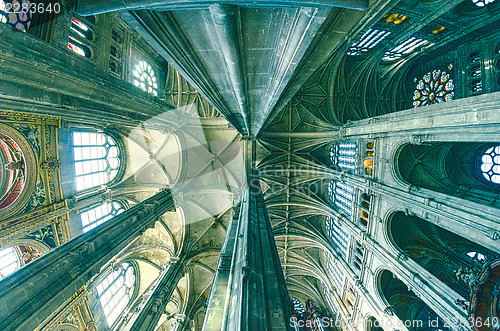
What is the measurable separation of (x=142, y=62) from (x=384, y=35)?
15397 mm

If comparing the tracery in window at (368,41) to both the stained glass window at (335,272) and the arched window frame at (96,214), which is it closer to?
the stained glass window at (335,272)

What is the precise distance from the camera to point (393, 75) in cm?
1725

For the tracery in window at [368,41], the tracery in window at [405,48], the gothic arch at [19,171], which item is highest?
the tracery in window at [368,41]

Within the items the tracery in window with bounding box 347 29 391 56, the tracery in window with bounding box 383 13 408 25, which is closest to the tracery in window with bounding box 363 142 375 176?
the tracery in window with bounding box 383 13 408 25

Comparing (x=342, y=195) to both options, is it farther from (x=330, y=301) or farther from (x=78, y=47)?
(x=78, y=47)

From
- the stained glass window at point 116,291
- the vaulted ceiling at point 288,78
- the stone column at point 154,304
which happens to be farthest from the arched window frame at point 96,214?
the vaulted ceiling at point 288,78

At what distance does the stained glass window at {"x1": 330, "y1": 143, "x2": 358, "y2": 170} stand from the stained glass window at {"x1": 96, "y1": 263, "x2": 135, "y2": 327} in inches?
678

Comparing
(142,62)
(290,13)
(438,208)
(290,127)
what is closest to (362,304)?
(438,208)

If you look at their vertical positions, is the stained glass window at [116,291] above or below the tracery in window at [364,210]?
below

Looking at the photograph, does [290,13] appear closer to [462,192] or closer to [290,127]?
[462,192]

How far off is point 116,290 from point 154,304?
6.10 meters

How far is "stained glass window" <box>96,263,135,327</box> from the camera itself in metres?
12.8

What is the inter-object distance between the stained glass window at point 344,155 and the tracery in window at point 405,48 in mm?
7210

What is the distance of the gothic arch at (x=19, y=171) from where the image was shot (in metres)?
7.79
